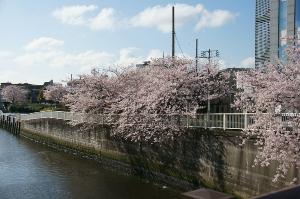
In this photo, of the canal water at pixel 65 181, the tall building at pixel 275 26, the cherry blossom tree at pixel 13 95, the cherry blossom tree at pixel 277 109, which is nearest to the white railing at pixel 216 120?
the cherry blossom tree at pixel 277 109

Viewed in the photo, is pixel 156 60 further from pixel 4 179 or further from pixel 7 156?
pixel 7 156

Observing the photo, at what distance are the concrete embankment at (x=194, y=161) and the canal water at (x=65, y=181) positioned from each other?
36.0 inches

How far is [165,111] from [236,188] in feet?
20.5

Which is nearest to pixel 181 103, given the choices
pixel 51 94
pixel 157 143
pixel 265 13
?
pixel 157 143

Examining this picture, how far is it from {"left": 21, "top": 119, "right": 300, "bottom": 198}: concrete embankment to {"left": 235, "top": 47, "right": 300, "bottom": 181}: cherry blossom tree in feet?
3.60

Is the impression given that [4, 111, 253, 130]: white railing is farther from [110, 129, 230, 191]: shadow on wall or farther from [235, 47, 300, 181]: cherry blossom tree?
[235, 47, 300, 181]: cherry blossom tree

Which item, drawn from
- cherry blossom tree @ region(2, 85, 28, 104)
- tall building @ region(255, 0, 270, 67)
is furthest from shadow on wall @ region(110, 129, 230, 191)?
cherry blossom tree @ region(2, 85, 28, 104)

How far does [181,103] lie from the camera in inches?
925

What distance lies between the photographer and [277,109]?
1527 centimetres

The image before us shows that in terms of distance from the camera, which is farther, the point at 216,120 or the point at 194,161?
the point at 194,161

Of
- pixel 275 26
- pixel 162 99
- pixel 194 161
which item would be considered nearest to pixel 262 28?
pixel 275 26

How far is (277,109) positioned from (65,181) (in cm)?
1385

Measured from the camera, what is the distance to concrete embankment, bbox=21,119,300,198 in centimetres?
1769

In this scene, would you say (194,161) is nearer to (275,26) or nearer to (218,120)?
(218,120)
